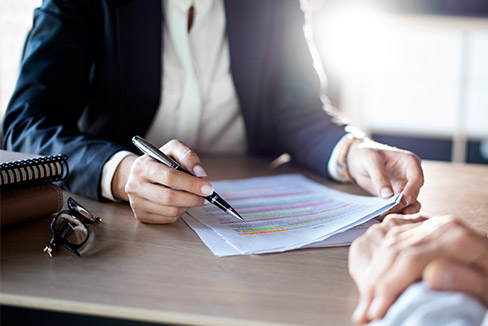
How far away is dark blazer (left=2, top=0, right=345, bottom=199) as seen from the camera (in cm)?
108

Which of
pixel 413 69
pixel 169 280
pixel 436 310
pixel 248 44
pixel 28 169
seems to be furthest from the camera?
pixel 413 69

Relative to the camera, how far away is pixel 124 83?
132 cm

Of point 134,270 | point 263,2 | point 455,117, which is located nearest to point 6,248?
point 134,270

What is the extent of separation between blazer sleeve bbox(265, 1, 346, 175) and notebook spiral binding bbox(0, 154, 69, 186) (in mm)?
717

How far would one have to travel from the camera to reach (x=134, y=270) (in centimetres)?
62

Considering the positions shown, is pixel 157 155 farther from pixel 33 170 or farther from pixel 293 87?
pixel 293 87

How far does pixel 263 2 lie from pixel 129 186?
0.87m

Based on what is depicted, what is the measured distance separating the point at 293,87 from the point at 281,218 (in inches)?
28.7

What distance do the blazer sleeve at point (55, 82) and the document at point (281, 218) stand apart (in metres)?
0.31

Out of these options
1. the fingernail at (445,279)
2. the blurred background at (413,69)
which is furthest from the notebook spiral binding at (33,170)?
the blurred background at (413,69)

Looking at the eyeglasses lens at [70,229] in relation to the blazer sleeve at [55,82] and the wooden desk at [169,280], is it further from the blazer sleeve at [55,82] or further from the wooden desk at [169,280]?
the blazer sleeve at [55,82]

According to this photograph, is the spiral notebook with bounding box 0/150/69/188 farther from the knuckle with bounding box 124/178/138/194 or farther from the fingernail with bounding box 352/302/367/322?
the fingernail with bounding box 352/302/367/322

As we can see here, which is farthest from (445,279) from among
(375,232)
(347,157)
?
(347,157)

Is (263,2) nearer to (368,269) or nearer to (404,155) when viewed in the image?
(404,155)
